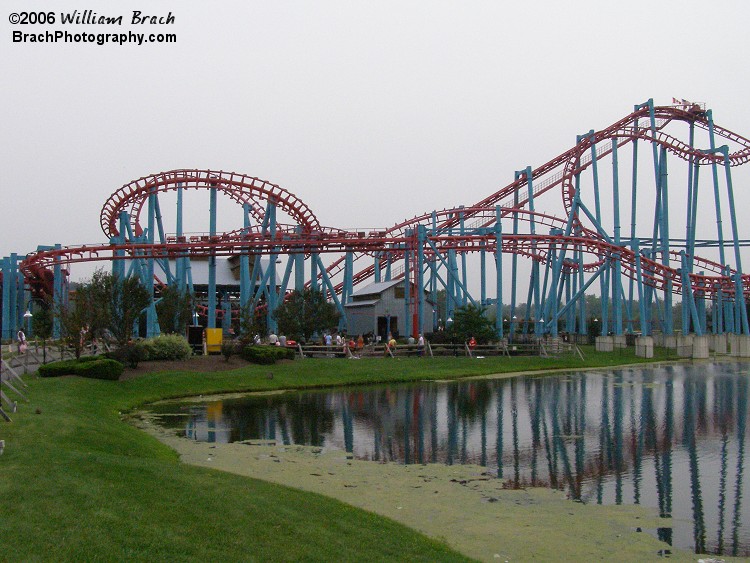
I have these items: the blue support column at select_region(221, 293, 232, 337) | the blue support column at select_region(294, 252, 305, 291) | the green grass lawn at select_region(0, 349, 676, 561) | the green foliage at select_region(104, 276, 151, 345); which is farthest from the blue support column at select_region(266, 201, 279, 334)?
the green grass lawn at select_region(0, 349, 676, 561)

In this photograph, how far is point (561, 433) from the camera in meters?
17.2

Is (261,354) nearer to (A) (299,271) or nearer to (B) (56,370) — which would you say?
(B) (56,370)

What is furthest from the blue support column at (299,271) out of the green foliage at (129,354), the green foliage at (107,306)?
the green foliage at (129,354)

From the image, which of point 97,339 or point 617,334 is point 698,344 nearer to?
point 617,334

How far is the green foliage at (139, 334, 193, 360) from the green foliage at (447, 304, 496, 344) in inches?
626

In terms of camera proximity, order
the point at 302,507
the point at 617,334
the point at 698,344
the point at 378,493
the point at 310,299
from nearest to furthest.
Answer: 1. the point at 302,507
2. the point at 378,493
3. the point at 310,299
4. the point at 698,344
5. the point at 617,334

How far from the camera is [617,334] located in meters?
50.2

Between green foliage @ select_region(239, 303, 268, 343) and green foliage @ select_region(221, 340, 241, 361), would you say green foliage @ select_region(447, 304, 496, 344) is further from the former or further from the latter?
green foliage @ select_region(221, 340, 241, 361)

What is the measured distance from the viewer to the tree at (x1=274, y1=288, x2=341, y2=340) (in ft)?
123

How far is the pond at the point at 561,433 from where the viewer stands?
11.1 meters

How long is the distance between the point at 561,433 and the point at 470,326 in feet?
78.3

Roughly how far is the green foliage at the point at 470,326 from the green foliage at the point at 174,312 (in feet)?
46.0

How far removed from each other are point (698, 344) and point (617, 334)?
17.2 ft

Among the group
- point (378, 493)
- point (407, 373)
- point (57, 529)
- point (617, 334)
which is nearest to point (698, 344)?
point (617, 334)
